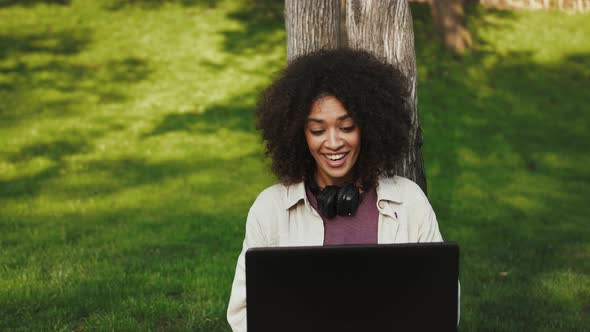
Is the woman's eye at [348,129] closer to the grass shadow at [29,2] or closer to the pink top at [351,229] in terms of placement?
the pink top at [351,229]

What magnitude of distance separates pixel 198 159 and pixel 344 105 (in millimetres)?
7408

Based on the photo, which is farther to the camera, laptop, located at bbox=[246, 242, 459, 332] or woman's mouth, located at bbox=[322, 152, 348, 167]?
woman's mouth, located at bbox=[322, 152, 348, 167]

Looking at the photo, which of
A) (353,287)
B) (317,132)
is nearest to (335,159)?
(317,132)

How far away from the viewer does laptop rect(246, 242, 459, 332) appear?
7.32 ft

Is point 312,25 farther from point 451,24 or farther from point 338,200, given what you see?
point 451,24

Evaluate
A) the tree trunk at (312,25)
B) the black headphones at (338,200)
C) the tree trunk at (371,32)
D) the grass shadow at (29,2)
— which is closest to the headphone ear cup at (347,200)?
the black headphones at (338,200)

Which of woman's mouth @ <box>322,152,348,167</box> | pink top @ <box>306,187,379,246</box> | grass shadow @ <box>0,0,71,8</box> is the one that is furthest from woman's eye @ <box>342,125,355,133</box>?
grass shadow @ <box>0,0,71,8</box>

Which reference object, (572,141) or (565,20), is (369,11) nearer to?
(572,141)

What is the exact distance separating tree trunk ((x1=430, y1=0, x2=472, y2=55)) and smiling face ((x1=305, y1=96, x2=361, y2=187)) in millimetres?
13042

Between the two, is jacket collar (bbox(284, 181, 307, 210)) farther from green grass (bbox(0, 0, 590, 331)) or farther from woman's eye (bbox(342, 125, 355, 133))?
green grass (bbox(0, 0, 590, 331))

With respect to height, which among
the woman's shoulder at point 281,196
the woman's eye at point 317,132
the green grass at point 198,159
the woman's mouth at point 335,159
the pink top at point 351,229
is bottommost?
the green grass at point 198,159

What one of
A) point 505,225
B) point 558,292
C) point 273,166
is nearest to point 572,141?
point 505,225

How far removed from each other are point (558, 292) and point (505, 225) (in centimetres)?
251

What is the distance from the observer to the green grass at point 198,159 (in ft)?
19.7
